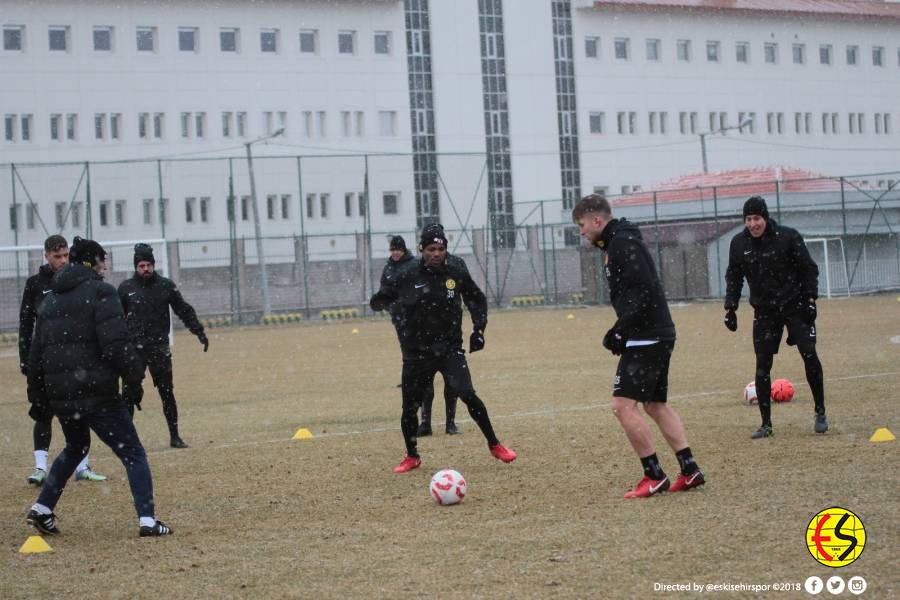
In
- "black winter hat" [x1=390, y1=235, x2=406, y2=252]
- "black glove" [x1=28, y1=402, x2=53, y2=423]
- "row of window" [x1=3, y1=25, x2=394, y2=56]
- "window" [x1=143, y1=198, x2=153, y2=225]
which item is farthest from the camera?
"row of window" [x1=3, y1=25, x2=394, y2=56]

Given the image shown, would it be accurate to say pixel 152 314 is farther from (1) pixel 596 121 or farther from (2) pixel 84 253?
(1) pixel 596 121

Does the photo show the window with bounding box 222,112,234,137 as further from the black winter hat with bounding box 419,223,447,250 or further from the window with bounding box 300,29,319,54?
the black winter hat with bounding box 419,223,447,250

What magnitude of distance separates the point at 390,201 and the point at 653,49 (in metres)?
29.7

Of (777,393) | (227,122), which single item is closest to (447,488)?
(777,393)

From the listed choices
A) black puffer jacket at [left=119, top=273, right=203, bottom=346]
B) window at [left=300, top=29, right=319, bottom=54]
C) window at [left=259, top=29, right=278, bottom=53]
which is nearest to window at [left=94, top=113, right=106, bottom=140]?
window at [left=259, top=29, right=278, bottom=53]

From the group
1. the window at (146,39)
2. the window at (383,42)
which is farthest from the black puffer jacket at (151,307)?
the window at (383,42)

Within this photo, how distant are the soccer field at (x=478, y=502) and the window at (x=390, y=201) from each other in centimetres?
3412

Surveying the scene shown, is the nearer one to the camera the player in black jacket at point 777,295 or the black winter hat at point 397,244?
the player in black jacket at point 777,295

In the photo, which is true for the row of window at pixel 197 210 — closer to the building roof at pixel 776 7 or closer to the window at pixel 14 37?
the window at pixel 14 37

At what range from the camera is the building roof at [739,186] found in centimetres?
5156

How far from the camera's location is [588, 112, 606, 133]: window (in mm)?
74812

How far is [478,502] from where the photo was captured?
9.15 m

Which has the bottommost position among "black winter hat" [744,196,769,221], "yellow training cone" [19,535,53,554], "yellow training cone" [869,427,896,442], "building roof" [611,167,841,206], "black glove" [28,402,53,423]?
"yellow training cone" [19,535,53,554]

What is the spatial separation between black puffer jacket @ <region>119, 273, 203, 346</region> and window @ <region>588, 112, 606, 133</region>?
207ft
